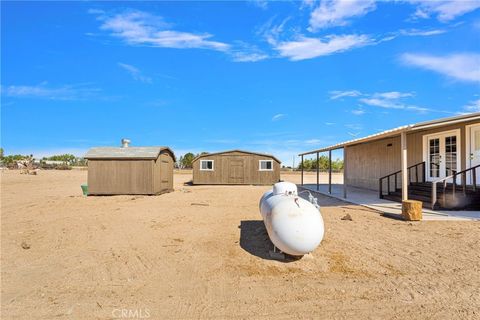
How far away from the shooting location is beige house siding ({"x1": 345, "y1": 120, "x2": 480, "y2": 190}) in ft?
37.9

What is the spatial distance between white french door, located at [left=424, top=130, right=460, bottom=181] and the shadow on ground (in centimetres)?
763

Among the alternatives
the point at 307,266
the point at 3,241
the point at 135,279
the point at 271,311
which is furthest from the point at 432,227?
the point at 3,241

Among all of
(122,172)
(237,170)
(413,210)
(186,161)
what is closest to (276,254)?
(413,210)

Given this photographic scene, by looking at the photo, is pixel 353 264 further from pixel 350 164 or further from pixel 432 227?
pixel 350 164

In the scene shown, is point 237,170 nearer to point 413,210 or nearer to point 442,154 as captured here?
point 442,154

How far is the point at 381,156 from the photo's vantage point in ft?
52.9

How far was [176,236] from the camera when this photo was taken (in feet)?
23.4

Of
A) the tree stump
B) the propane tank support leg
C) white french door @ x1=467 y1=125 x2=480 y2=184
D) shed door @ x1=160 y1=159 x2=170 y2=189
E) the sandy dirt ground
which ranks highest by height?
white french door @ x1=467 y1=125 x2=480 y2=184

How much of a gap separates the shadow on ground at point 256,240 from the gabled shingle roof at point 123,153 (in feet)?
31.0

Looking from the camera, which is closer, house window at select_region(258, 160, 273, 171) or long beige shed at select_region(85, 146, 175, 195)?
long beige shed at select_region(85, 146, 175, 195)

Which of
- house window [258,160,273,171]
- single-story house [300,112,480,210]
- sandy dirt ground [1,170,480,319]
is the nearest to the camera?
sandy dirt ground [1,170,480,319]

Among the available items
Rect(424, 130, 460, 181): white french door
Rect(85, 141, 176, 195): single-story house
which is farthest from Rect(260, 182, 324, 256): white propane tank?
Rect(85, 141, 176, 195): single-story house

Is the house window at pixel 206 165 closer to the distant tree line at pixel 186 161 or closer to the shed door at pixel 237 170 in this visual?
the shed door at pixel 237 170

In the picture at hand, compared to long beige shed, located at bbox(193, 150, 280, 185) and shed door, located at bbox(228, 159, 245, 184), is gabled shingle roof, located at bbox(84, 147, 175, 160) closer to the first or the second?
long beige shed, located at bbox(193, 150, 280, 185)
